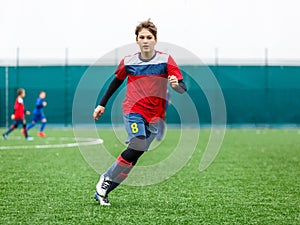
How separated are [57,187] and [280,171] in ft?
12.4

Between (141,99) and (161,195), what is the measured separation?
1270 millimetres

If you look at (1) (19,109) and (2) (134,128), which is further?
(1) (19,109)

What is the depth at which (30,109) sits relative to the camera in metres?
25.8

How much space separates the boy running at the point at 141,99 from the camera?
5785 mm

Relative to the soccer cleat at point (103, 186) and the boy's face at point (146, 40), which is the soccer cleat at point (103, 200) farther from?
the boy's face at point (146, 40)

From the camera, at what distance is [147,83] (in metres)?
5.91

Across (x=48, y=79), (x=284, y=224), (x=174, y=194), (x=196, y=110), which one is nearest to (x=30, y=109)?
(x=48, y=79)

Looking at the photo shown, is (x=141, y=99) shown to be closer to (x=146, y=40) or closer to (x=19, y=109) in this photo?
(x=146, y=40)

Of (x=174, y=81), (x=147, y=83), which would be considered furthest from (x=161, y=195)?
(x=174, y=81)

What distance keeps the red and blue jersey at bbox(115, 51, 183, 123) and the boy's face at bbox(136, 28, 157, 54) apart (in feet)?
0.42

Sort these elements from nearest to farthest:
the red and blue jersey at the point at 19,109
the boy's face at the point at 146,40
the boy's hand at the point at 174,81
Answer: the boy's hand at the point at 174,81
the boy's face at the point at 146,40
the red and blue jersey at the point at 19,109

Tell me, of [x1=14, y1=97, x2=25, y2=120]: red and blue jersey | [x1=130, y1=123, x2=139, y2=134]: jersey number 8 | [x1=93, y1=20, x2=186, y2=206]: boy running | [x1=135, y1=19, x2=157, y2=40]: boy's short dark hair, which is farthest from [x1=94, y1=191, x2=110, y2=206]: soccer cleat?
[x1=14, y1=97, x2=25, y2=120]: red and blue jersey

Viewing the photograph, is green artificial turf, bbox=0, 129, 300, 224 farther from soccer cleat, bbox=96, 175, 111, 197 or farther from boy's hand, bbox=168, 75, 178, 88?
boy's hand, bbox=168, 75, 178, 88

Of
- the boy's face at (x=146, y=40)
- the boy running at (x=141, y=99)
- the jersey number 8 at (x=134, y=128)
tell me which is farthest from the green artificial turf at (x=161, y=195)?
the boy's face at (x=146, y=40)
